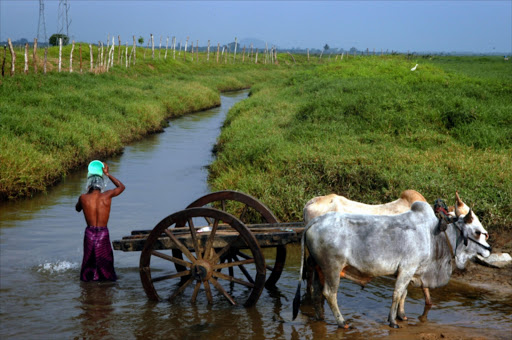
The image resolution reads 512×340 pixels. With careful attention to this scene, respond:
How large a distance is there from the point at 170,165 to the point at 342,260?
11021 millimetres

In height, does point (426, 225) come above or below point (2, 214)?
above

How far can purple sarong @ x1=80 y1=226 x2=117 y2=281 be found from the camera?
686cm

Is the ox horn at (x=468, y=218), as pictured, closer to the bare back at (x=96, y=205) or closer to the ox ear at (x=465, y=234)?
the ox ear at (x=465, y=234)

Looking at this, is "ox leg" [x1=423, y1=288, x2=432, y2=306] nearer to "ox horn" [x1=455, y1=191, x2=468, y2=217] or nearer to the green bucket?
"ox horn" [x1=455, y1=191, x2=468, y2=217]

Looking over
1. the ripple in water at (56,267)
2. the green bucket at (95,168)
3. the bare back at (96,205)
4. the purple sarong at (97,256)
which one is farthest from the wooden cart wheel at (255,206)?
the ripple in water at (56,267)

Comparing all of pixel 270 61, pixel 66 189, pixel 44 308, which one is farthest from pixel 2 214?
pixel 270 61

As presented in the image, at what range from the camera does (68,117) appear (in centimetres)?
1667

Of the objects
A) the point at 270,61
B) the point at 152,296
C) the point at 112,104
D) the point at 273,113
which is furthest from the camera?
the point at 270,61

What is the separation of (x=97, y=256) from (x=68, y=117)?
10666 millimetres

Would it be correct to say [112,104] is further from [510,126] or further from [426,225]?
[426,225]

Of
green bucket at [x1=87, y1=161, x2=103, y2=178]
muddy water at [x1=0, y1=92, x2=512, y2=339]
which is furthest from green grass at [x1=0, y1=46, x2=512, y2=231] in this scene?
green bucket at [x1=87, y1=161, x2=103, y2=178]

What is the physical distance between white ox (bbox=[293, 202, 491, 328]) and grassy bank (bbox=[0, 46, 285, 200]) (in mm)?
8017

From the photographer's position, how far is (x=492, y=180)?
9266mm

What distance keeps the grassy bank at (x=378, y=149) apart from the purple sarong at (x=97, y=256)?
10.5ft
